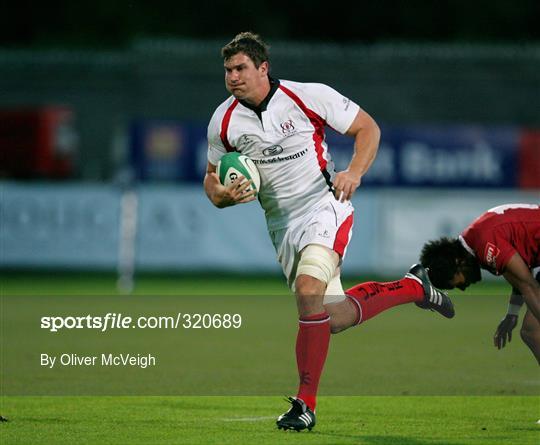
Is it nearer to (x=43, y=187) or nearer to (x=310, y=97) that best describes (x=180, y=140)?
(x=43, y=187)

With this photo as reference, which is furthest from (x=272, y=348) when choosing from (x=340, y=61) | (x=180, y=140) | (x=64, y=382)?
(x=340, y=61)

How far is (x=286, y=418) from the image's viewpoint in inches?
289

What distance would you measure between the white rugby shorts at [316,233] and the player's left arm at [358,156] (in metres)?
0.22

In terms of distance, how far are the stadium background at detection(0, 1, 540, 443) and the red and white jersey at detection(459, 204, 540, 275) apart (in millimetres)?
1041

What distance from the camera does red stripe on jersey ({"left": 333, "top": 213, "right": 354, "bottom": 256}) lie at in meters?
7.85

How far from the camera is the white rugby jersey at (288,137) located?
8031 mm

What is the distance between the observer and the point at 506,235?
7781mm

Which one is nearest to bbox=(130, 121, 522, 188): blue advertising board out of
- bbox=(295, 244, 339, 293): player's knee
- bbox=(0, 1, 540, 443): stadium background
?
bbox=(0, 1, 540, 443): stadium background

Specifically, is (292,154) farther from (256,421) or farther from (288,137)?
(256,421)

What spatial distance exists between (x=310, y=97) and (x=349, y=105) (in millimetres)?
263

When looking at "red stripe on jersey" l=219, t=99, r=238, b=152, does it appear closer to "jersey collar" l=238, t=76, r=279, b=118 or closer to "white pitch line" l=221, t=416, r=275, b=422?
"jersey collar" l=238, t=76, r=279, b=118

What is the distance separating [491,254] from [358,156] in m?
1.03

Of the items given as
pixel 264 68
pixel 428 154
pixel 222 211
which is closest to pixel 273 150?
pixel 264 68

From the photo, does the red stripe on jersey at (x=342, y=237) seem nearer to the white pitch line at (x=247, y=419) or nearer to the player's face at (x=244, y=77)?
the player's face at (x=244, y=77)
